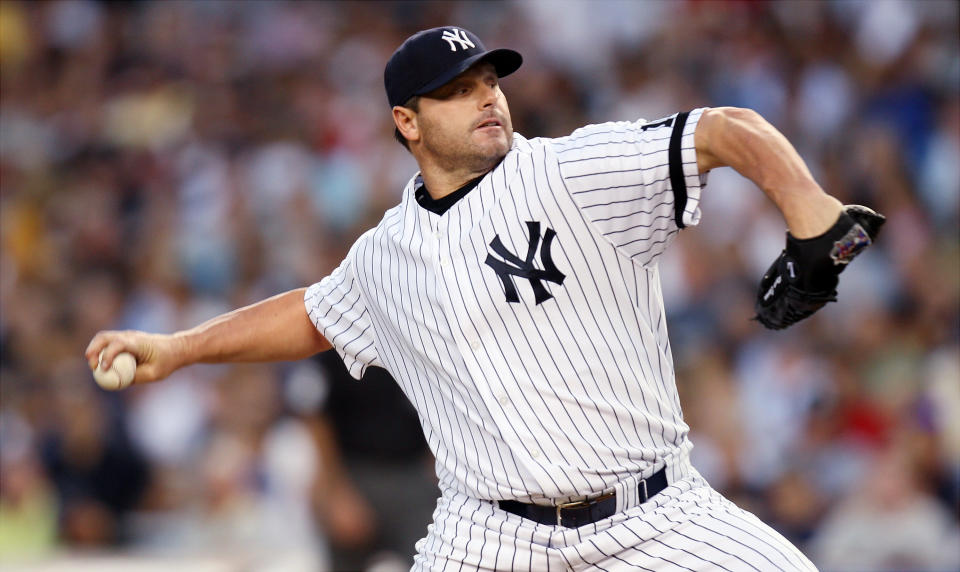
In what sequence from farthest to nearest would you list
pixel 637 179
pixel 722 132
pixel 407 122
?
pixel 407 122, pixel 637 179, pixel 722 132

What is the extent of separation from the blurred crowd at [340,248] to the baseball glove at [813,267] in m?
2.98

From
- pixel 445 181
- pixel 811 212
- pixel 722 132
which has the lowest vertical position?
pixel 811 212

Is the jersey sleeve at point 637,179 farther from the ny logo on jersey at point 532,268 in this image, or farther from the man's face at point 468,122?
the man's face at point 468,122

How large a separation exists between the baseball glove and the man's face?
2.63ft

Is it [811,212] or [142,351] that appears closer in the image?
[811,212]

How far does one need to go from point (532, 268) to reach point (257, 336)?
998mm

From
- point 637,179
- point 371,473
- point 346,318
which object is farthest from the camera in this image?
point 371,473

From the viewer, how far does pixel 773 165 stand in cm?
248

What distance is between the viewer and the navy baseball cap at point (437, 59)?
122 inches

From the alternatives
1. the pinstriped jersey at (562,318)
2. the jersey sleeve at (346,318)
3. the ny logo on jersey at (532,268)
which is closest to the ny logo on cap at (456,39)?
the pinstriped jersey at (562,318)

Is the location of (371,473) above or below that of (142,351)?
below

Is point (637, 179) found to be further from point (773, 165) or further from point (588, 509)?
point (588, 509)

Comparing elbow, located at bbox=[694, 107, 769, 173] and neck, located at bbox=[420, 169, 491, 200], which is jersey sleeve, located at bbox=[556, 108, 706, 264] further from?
neck, located at bbox=[420, 169, 491, 200]

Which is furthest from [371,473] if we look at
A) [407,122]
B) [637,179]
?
[637,179]
